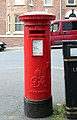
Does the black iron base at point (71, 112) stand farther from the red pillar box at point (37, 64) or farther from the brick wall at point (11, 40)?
the brick wall at point (11, 40)

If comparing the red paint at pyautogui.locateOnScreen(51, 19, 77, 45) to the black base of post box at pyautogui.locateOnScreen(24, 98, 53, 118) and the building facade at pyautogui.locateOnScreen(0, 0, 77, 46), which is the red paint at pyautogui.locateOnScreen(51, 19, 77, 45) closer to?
the building facade at pyautogui.locateOnScreen(0, 0, 77, 46)

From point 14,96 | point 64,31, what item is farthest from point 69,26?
point 14,96

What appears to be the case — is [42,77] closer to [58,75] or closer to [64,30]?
[58,75]

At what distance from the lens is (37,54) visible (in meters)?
5.46

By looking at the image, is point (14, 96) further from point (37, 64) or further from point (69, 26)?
point (69, 26)

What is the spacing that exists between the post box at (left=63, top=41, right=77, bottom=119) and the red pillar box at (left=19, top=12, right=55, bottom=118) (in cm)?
38

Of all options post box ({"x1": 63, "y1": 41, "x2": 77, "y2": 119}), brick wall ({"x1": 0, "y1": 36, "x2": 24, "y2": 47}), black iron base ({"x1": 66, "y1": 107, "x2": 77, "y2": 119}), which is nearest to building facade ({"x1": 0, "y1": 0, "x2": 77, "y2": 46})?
brick wall ({"x1": 0, "y1": 36, "x2": 24, "y2": 47})

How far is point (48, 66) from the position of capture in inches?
218

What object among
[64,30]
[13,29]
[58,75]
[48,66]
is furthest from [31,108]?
[13,29]

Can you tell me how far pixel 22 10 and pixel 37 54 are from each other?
88.7ft

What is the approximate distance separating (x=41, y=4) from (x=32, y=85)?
2955 cm

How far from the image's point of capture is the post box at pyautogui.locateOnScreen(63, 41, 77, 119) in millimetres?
5270

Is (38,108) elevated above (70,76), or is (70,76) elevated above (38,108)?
(70,76)

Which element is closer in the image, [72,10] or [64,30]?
[64,30]
